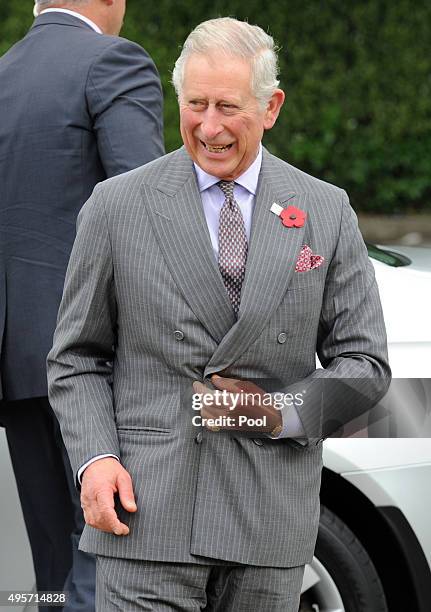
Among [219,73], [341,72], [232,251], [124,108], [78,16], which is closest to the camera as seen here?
[219,73]

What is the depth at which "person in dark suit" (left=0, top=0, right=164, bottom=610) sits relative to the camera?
345cm

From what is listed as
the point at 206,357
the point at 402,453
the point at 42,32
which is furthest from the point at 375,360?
the point at 42,32

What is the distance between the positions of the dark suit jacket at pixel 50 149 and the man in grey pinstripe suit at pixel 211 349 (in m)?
0.82

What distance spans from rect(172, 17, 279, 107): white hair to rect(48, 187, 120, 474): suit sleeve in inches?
14.2

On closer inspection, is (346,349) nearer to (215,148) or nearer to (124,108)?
(215,148)

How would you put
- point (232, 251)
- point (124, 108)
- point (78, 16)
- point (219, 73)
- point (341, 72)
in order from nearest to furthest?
1. point (219, 73)
2. point (232, 251)
3. point (124, 108)
4. point (78, 16)
5. point (341, 72)

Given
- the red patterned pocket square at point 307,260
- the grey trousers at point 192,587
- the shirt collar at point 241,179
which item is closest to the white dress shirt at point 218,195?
the shirt collar at point 241,179

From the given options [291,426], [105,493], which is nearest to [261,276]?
[291,426]

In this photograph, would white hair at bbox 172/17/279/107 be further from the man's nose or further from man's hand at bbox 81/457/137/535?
man's hand at bbox 81/457/137/535

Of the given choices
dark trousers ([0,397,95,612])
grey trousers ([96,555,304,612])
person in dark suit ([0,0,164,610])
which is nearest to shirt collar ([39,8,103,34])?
person in dark suit ([0,0,164,610])

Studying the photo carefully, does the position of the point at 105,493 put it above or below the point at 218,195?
below

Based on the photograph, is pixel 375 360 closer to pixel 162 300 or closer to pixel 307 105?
pixel 162 300

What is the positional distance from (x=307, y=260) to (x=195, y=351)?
0.29 m

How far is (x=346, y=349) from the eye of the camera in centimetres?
262
